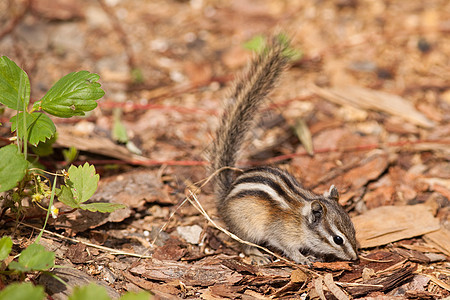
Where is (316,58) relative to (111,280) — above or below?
above

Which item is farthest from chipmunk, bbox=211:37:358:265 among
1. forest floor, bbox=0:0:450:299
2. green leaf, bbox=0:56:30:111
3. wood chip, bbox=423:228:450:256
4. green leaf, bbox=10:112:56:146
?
green leaf, bbox=0:56:30:111

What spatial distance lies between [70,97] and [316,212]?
216 cm

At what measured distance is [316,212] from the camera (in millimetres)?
3994

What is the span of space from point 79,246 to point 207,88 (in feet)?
10.7

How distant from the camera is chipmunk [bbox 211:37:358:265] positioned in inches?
157

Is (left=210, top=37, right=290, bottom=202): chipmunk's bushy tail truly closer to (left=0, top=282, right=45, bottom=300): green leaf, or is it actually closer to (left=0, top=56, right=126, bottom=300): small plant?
(left=0, top=56, right=126, bottom=300): small plant

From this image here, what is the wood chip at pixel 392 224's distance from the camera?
168 inches

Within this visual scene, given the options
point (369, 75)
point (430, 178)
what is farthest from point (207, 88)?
point (430, 178)

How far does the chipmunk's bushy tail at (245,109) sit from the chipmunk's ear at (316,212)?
836 mm

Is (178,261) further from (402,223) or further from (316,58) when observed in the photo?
(316,58)

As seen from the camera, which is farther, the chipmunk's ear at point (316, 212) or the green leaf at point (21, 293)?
the chipmunk's ear at point (316, 212)

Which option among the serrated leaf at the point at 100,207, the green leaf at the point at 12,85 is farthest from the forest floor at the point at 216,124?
the green leaf at the point at 12,85

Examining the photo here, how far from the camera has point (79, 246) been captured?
3.79 m

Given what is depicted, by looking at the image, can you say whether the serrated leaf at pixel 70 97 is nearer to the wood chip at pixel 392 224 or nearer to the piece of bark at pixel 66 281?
the piece of bark at pixel 66 281
